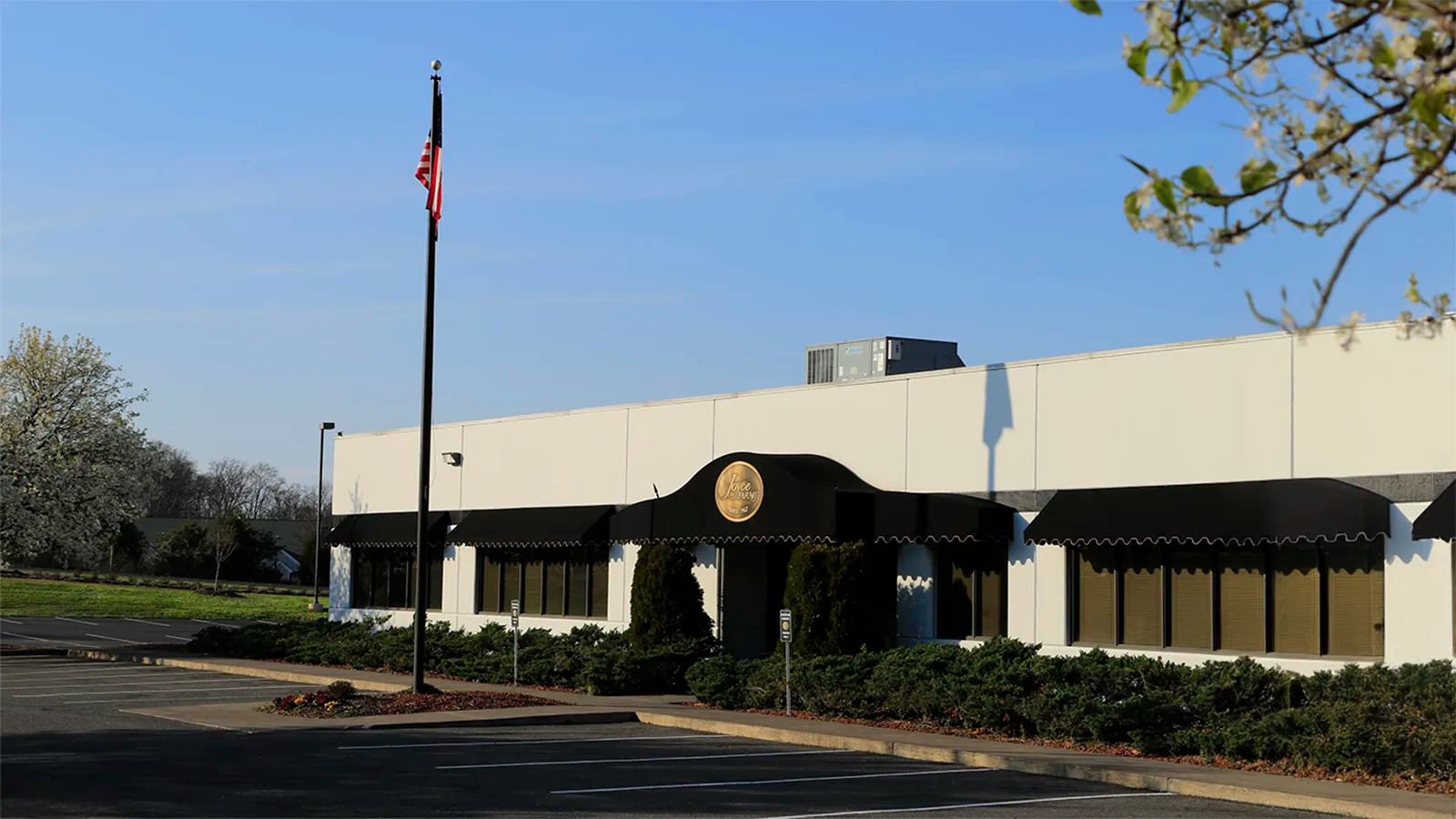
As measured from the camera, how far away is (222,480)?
156 m

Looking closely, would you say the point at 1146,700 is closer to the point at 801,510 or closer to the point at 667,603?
the point at 801,510

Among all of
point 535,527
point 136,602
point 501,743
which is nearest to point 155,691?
point 535,527

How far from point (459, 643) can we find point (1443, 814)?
799 inches

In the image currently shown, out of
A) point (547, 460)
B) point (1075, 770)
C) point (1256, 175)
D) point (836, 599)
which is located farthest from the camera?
point (547, 460)

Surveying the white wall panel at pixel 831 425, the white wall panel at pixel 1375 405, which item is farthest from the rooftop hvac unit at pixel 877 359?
the white wall panel at pixel 1375 405

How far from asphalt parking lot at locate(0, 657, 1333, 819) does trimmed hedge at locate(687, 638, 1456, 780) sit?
2043mm

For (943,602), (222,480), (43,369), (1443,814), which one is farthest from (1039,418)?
(222,480)

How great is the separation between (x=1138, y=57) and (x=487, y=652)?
25.6 metres

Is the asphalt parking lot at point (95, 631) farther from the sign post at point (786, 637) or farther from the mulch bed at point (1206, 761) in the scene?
the mulch bed at point (1206, 761)

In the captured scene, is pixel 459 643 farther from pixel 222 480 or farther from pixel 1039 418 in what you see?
pixel 222 480

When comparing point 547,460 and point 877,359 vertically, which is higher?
point 877,359

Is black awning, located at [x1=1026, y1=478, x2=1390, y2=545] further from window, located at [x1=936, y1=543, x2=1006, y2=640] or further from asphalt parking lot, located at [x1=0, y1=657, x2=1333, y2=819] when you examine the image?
asphalt parking lot, located at [x1=0, y1=657, x2=1333, y2=819]

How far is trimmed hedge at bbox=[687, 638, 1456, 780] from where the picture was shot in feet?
52.0

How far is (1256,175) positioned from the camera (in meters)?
5.07
